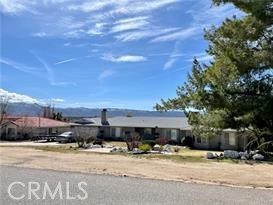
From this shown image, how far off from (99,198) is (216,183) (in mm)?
5790

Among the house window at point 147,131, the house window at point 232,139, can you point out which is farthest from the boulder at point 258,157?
the house window at point 147,131

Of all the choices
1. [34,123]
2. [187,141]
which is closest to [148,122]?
[187,141]

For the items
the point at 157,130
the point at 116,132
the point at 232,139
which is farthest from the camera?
the point at 116,132

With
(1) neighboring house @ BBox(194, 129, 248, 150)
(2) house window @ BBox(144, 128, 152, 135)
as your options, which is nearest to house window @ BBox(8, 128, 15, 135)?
(2) house window @ BBox(144, 128, 152, 135)

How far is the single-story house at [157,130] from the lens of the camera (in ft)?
156

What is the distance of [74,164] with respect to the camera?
2334 centimetres

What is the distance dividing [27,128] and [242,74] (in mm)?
50826

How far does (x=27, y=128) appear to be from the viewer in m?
65.1

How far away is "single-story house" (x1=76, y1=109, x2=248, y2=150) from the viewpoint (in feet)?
156

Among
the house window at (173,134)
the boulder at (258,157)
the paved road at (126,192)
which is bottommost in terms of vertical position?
the paved road at (126,192)

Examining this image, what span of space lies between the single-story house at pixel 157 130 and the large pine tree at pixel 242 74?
26.8 meters

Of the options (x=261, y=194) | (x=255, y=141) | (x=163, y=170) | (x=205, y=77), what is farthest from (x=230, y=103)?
(x=255, y=141)

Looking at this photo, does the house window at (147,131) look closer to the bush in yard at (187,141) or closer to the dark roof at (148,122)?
the dark roof at (148,122)

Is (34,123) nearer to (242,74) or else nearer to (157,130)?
(157,130)
